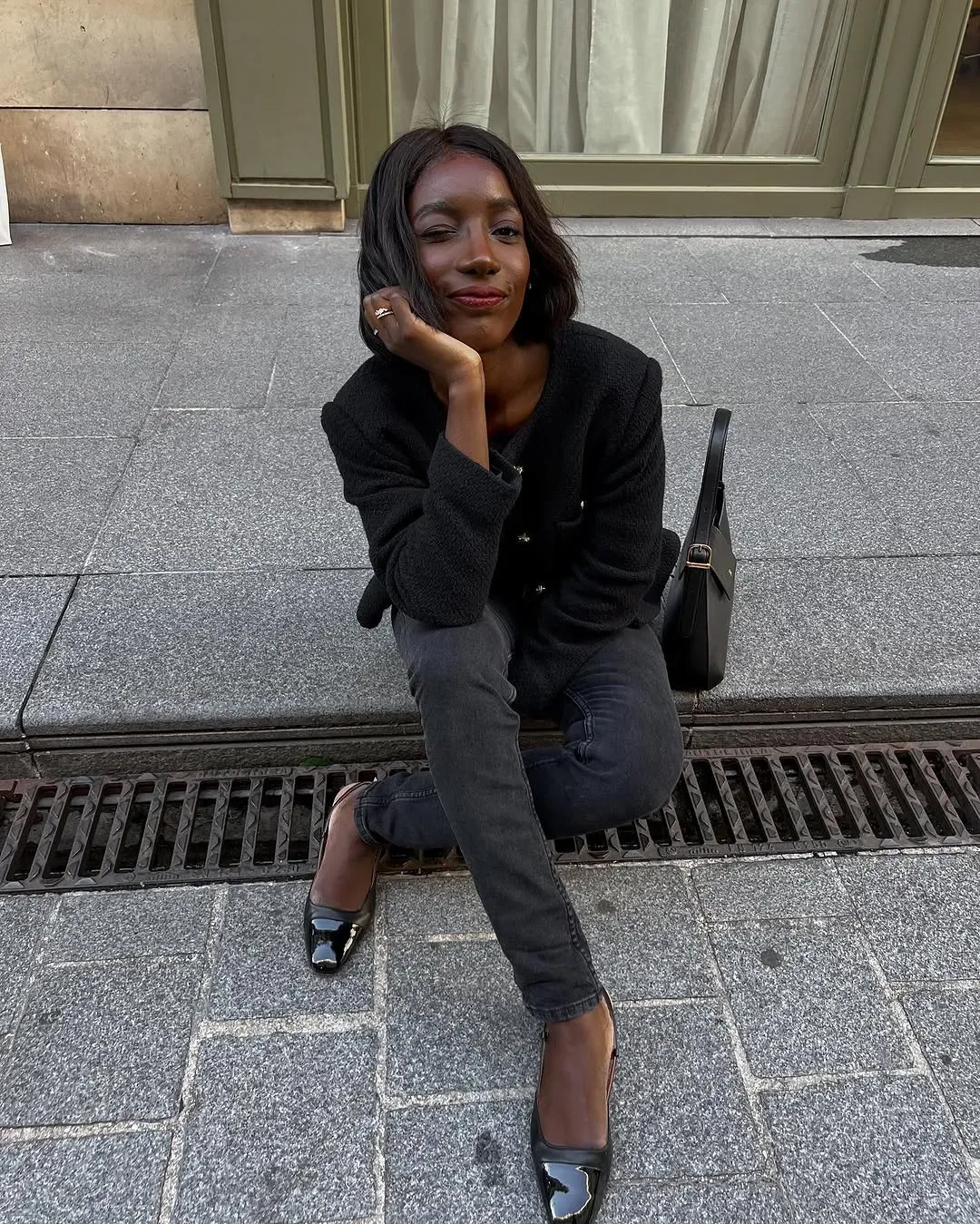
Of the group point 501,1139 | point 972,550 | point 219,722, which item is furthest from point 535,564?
point 972,550

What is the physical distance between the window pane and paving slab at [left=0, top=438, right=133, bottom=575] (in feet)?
15.8

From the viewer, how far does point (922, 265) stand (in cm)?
516

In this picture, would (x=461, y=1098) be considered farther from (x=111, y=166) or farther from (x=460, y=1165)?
(x=111, y=166)

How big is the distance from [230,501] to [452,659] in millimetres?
1698

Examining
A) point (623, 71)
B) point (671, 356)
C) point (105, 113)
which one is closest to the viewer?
point (671, 356)

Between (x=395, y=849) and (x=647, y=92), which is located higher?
(x=647, y=92)

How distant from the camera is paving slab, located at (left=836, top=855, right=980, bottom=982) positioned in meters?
2.04

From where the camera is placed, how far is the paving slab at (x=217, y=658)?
2455 mm

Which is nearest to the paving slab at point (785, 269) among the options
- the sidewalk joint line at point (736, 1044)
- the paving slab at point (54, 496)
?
the paving slab at point (54, 496)

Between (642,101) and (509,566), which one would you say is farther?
(642,101)

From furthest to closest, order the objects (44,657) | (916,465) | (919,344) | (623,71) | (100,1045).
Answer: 1. (623,71)
2. (919,344)
3. (916,465)
4. (44,657)
5. (100,1045)

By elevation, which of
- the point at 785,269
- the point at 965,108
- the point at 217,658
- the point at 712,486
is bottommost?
the point at 217,658

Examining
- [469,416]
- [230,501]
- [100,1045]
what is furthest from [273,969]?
[230,501]

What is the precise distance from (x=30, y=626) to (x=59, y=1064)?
126 cm
